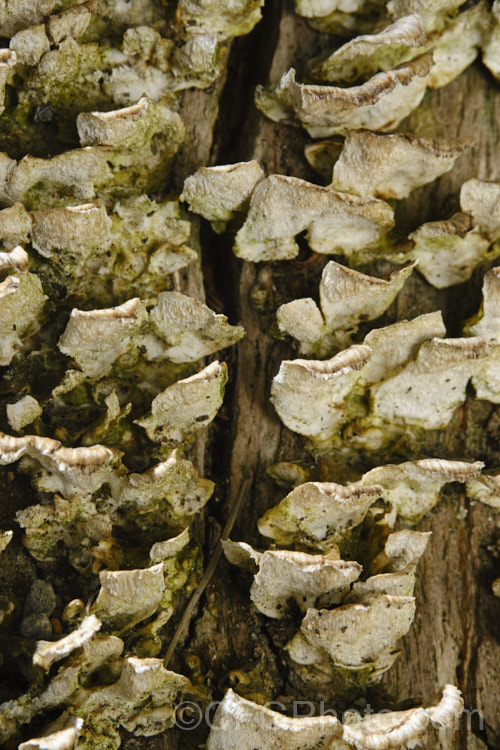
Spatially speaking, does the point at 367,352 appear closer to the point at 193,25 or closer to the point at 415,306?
the point at 415,306

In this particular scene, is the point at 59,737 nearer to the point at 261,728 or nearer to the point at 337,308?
the point at 261,728

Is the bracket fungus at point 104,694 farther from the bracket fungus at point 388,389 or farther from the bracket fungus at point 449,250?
the bracket fungus at point 449,250

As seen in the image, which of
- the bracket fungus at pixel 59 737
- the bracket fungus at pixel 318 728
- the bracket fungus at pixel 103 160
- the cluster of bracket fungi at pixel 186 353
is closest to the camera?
the bracket fungus at pixel 59 737

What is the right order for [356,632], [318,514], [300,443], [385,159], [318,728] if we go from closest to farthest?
[318,728], [356,632], [318,514], [385,159], [300,443]

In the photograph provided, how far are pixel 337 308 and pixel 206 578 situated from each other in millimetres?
1020

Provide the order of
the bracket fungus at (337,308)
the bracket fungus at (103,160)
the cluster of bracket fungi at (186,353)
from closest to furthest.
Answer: the cluster of bracket fungi at (186,353)
the bracket fungus at (103,160)
the bracket fungus at (337,308)

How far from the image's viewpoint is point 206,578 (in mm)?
2260

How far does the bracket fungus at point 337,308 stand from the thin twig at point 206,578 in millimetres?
576

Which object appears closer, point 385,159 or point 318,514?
point 318,514

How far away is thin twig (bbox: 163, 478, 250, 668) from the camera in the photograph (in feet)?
7.14

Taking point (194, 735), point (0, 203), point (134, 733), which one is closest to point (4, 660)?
point (134, 733)

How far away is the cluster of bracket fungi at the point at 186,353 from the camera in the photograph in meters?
1.90

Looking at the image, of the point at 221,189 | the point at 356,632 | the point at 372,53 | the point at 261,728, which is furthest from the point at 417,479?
the point at 372,53

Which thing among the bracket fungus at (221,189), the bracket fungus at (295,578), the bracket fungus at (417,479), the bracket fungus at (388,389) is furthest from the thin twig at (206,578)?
the bracket fungus at (221,189)
